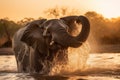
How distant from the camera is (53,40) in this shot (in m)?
19.5

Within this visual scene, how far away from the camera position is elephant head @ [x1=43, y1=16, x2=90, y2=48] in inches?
744

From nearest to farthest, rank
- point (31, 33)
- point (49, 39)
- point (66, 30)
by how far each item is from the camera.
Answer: point (66, 30) < point (49, 39) < point (31, 33)

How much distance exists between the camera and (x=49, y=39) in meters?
19.9

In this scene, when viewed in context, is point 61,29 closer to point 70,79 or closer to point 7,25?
point 70,79

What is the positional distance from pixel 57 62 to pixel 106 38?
2341cm

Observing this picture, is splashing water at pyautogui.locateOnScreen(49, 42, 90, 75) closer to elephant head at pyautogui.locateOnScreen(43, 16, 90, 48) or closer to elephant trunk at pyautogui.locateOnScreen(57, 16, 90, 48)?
elephant head at pyautogui.locateOnScreen(43, 16, 90, 48)

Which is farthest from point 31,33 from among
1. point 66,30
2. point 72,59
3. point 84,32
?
point 84,32

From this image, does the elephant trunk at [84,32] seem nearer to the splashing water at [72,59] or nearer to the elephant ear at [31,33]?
the splashing water at [72,59]

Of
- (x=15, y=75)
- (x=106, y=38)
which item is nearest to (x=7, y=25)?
(x=106, y=38)

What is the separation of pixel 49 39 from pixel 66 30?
0.86 metres

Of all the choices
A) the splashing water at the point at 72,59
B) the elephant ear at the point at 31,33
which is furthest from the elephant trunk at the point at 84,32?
the elephant ear at the point at 31,33

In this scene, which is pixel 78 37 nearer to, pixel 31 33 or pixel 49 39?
pixel 49 39

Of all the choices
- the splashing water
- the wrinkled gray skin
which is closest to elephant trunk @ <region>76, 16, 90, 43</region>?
the wrinkled gray skin

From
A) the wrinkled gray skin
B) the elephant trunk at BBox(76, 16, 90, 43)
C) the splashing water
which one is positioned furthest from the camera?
the splashing water
